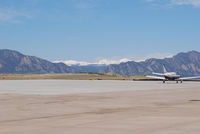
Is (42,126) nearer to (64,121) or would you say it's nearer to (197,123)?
(64,121)

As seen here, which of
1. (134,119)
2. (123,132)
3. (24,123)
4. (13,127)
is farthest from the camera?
(134,119)

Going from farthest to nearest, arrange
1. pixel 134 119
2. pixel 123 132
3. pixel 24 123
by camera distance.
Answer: pixel 134 119
pixel 24 123
pixel 123 132

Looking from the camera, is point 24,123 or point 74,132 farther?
point 24,123

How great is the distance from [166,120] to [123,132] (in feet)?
15.6

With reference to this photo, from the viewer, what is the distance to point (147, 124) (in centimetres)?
1748

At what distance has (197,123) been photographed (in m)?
17.7

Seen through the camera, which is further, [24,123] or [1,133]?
[24,123]

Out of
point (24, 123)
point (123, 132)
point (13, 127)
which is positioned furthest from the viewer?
point (24, 123)

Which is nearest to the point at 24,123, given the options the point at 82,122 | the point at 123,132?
the point at 82,122

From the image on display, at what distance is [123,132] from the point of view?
15070 mm

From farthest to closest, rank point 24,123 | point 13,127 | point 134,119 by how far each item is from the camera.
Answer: point 134,119 < point 24,123 < point 13,127

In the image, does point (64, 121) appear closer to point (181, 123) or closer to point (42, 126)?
point (42, 126)

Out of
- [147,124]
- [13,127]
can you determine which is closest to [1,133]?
[13,127]

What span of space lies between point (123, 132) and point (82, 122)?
13.1ft
